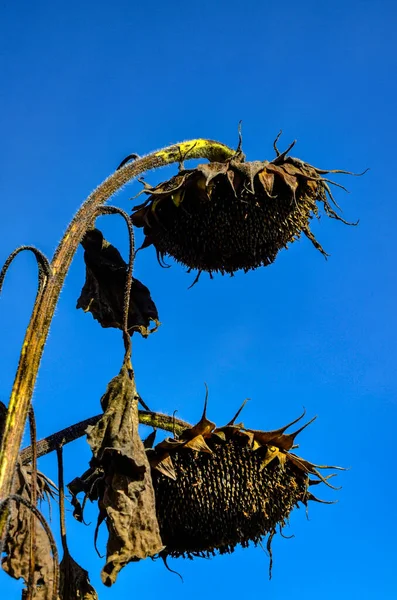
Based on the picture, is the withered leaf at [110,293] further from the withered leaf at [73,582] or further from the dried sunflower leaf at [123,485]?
the withered leaf at [73,582]

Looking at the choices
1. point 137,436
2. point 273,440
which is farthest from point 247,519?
point 137,436

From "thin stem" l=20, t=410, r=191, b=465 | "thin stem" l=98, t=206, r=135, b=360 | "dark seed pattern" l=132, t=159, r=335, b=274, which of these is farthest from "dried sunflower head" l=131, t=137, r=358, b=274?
"thin stem" l=20, t=410, r=191, b=465

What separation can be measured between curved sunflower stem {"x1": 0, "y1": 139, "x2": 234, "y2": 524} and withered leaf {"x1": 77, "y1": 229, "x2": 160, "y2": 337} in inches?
21.3

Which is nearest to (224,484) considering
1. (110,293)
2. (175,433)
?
Answer: (175,433)

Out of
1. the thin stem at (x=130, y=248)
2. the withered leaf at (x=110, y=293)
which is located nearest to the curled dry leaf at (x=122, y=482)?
the thin stem at (x=130, y=248)

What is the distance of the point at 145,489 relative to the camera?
376cm

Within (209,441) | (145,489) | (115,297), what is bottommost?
(145,489)

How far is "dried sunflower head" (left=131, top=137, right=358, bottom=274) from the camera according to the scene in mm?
4625

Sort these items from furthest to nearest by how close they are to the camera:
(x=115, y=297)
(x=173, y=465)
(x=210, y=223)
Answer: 1. (x=115, y=297)
2. (x=210, y=223)
3. (x=173, y=465)

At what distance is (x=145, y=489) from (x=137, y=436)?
0.84 feet

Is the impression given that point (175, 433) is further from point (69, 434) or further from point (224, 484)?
point (69, 434)

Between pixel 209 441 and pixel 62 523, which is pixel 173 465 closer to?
pixel 209 441

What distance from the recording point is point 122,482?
374cm

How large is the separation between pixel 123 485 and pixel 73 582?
0.75m
